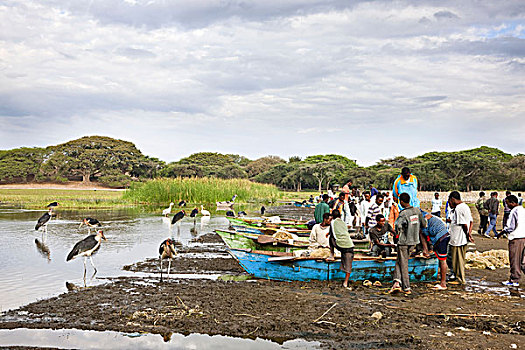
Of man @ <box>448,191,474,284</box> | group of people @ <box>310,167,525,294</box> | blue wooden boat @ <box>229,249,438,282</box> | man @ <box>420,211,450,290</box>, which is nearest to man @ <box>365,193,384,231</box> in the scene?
group of people @ <box>310,167,525,294</box>

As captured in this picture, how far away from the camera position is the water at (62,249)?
9906mm

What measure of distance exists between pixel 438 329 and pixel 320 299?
7.12ft

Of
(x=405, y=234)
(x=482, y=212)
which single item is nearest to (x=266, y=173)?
(x=482, y=212)

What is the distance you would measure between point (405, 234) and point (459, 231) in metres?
1.43

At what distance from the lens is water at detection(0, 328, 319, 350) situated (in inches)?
253

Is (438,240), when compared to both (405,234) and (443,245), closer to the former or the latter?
(443,245)

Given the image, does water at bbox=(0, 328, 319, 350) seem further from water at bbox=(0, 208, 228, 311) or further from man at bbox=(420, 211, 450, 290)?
man at bbox=(420, 211, 450, 290)

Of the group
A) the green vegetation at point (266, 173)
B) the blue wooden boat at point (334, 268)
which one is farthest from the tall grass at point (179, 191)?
the blue wooden boat at point (334, 268)

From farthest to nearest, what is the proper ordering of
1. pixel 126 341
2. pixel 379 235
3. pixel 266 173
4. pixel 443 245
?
pixel 266 173, pixel 379 235, pixel 443 245, pixel 126 341

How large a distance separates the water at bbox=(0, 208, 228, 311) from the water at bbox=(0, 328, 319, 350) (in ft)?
5.80

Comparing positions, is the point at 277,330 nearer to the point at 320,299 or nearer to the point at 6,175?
the point at 320,299

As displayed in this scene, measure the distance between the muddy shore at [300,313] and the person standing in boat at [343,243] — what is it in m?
0.42

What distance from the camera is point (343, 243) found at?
9.05 meters

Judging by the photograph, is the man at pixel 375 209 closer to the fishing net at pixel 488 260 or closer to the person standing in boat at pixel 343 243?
the fishing net at pixel 488 260
